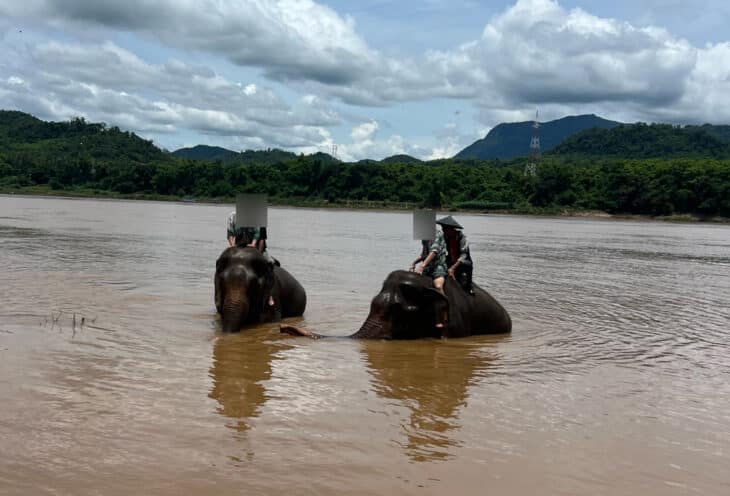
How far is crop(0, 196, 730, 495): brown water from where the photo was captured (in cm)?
518

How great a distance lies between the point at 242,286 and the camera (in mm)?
9883

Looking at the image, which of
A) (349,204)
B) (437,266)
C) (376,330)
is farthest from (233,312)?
(349,204)

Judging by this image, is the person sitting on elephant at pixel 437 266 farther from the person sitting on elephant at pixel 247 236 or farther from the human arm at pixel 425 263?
the person sitting on elephant at pixel 247 236

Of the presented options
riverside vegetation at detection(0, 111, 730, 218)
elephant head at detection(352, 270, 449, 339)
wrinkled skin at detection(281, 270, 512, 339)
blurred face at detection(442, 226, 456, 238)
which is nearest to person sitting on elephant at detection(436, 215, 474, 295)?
blurred face at detection(442, 226, 456, 238)

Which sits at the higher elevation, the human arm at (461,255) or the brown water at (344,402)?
the human arm at (461,255)

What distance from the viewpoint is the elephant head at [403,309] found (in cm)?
989

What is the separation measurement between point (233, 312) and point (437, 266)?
300 centimetres

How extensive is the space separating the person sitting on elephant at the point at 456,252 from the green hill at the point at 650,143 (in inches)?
5596

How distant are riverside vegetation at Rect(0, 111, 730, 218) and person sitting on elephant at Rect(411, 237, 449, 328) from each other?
84.8m

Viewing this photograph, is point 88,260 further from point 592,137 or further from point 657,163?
point 592,137

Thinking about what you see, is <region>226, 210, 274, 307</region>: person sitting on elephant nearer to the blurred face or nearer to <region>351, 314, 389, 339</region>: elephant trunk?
<region>351, 314, 389, 339</region>: elephant trunk

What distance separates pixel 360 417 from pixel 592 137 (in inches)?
6887

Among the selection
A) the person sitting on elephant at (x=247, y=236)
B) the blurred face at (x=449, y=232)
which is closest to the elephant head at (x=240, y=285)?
the person sitting on elephant at (x=247, y=236)

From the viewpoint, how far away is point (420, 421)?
260 inches
